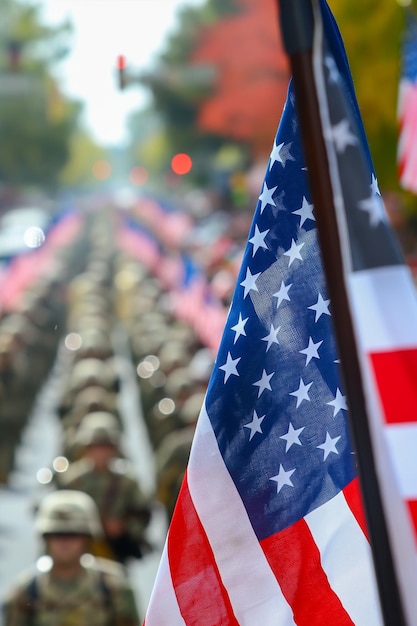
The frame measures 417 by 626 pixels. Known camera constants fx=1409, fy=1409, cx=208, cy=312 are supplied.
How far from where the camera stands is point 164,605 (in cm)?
368

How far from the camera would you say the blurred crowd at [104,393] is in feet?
33.1

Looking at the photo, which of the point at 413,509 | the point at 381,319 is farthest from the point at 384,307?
the point at 413,509

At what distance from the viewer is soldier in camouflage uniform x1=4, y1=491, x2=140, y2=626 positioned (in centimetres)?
643

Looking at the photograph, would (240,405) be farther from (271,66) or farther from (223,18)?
(223,18)

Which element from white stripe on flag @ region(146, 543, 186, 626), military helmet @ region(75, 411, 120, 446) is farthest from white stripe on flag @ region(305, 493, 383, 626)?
military helmet @ region(75, 411, 120, 446)

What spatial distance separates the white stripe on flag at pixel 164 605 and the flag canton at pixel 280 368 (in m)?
0.27

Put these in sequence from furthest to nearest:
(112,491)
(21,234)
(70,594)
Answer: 1. (21,234)
2. (112,491)
3. (70,594)

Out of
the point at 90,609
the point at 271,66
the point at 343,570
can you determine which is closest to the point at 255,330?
the point at 343,570

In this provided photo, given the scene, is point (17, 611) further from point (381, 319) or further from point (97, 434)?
point (97, 434)

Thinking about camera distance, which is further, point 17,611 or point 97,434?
point 97,434

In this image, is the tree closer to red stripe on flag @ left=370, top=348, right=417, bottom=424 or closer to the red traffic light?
the red traffic light

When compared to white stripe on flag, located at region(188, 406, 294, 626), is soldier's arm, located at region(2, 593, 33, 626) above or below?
below

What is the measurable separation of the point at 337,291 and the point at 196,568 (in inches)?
43.3

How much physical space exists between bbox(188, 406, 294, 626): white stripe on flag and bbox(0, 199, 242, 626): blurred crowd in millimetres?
2796
